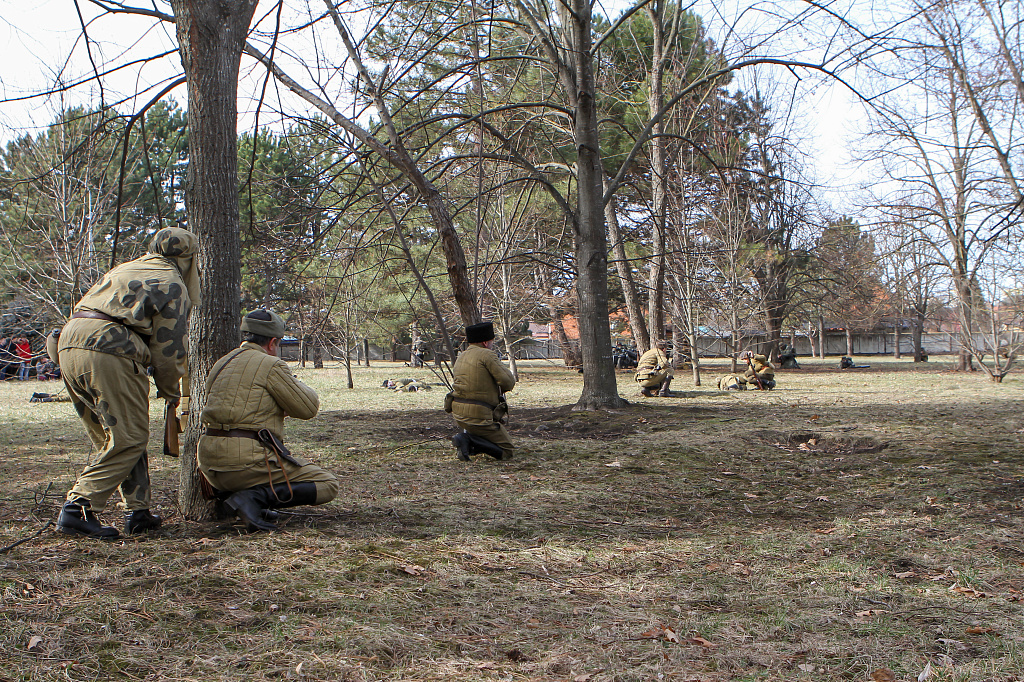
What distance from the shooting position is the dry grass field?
8.61ft

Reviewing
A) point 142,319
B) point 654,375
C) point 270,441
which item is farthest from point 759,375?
point 142,319

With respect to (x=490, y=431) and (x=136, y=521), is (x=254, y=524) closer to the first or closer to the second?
(x=136, y=521)

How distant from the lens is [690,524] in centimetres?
479

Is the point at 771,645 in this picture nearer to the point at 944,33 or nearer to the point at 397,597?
the point at 397,597

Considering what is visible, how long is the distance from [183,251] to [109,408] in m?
0.98

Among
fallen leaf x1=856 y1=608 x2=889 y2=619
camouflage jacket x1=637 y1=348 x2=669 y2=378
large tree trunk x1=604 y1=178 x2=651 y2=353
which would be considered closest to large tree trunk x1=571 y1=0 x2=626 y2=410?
camouflage jacket x1=637 y1=348 x2=669 y2=378

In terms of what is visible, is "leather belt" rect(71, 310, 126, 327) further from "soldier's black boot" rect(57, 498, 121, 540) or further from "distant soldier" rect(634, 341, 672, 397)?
"distant soldier" rect(634, 341, 672, 397)

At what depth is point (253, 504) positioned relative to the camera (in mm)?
4242

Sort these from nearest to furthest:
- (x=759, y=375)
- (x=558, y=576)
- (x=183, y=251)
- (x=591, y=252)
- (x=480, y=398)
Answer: (x=558, y=576)
(x=183, y=251)
(x=480, y=398)
(x=591, y=252)
(x=759, y=375)

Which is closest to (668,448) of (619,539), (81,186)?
(619,539)

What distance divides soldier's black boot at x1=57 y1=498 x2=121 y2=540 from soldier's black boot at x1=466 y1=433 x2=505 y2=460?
3.62 metres

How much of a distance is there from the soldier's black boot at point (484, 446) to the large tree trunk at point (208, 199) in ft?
10.2

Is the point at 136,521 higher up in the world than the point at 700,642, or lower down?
higher up

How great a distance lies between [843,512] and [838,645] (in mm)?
2545
